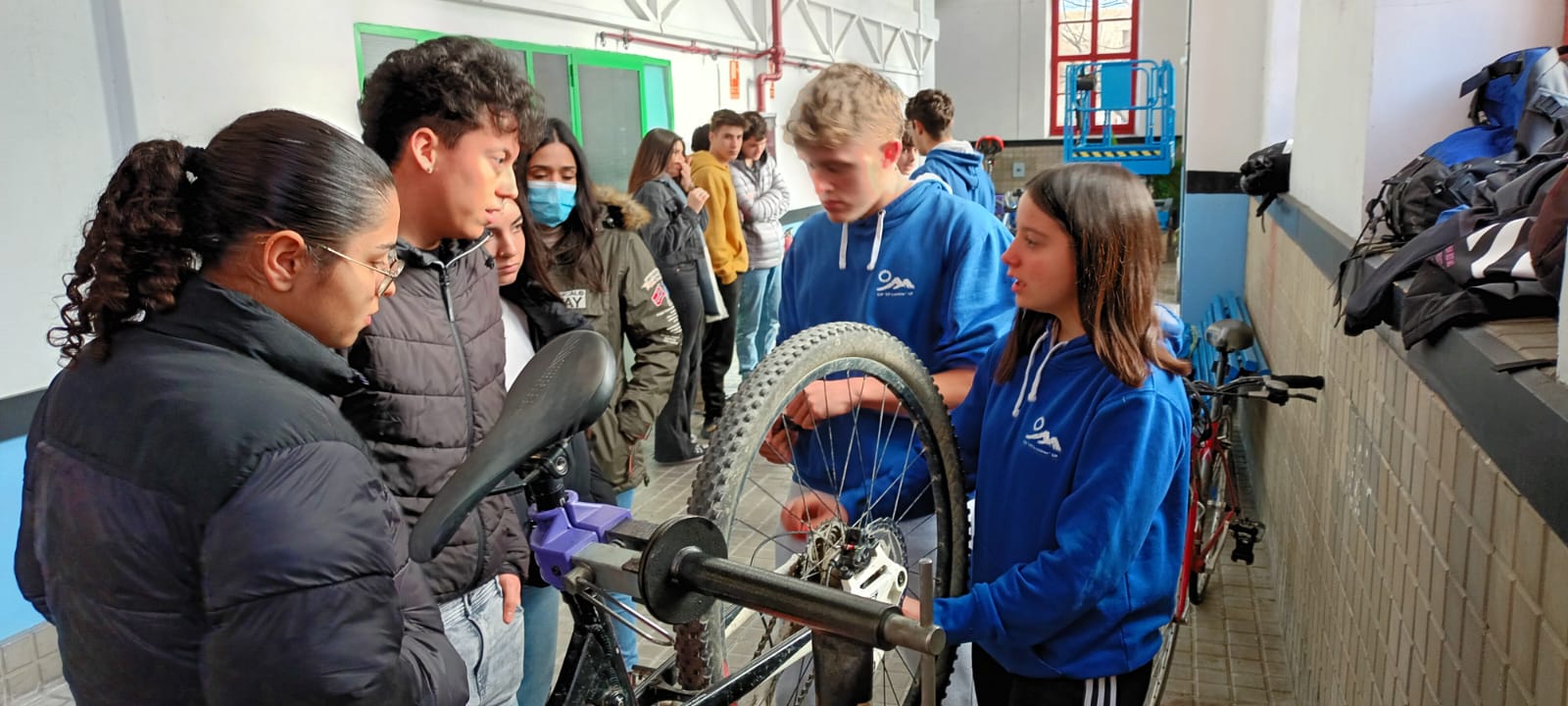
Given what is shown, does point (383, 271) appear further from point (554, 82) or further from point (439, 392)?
point (554, 82)

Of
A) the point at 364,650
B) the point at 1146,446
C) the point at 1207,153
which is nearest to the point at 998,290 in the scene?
the point at 1146,446

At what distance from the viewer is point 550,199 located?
2309 millimetres

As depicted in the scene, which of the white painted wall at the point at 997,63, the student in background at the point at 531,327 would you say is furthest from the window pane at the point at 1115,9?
the student in background at the point at 531,327

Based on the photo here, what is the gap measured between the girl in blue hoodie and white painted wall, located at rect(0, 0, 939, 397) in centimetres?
225

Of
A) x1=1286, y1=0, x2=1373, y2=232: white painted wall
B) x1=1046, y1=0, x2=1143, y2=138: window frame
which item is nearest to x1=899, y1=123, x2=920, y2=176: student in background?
x1=1286, y1=0, x2=1373, y2=232: white painted wall

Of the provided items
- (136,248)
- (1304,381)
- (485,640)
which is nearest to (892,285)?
(485,640)

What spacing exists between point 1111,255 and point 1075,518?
1.22 feet

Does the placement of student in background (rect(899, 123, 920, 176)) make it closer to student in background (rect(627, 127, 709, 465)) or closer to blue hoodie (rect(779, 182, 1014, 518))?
student in background (rect(627, 127, 709, 465))

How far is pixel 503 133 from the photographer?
1.49 m

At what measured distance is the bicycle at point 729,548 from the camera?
71 centimetres

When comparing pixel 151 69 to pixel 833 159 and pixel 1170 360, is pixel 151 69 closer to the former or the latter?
pixel 833 159

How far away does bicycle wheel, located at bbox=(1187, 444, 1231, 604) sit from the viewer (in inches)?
127

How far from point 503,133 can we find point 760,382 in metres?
0.54

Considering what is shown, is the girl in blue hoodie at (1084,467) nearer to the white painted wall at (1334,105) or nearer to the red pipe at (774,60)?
the white painted wall at (1334,105)
